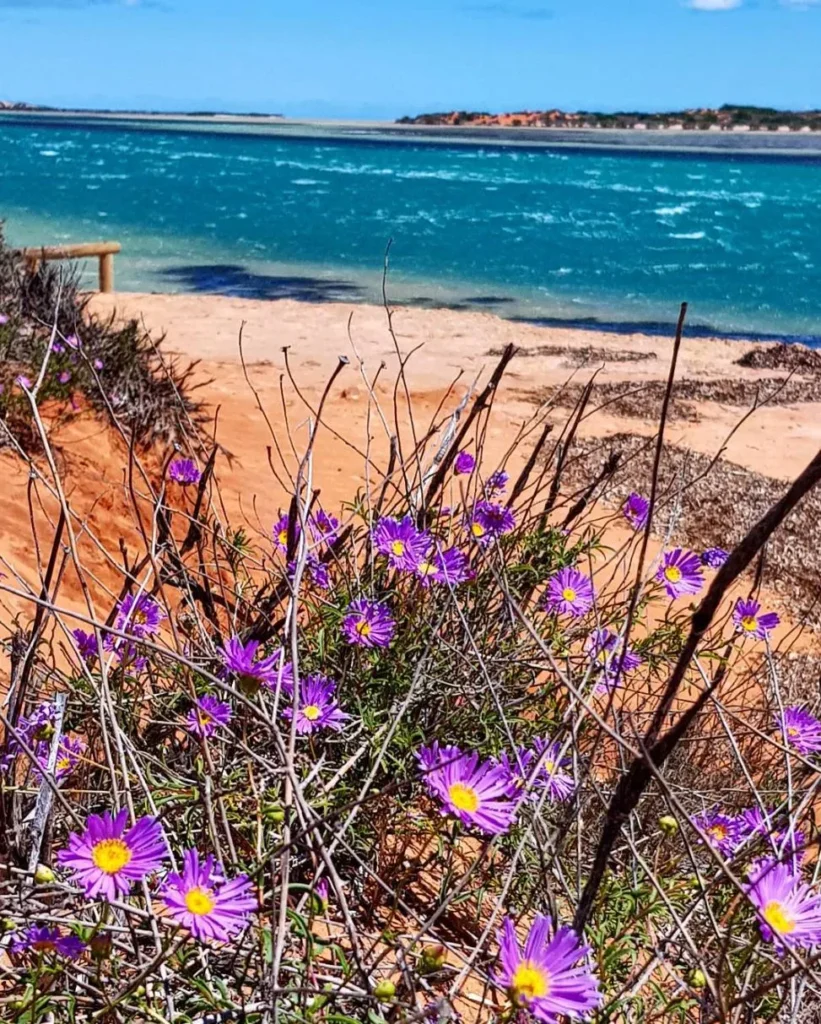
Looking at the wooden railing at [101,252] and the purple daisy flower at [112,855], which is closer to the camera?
the purple daisy flower at [112,855]

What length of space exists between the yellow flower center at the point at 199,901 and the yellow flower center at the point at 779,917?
0.64m

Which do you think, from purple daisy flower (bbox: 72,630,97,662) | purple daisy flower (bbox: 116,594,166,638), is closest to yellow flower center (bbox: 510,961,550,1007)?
purple daisy flower (bbox: 116,594,166,638)

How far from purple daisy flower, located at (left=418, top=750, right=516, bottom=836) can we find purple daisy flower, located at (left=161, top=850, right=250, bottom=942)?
0.24 m

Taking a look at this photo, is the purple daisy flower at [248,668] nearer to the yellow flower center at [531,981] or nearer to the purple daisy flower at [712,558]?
the yellow flower center at [531,981]

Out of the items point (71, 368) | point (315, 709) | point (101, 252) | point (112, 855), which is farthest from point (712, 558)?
point (101, 252)

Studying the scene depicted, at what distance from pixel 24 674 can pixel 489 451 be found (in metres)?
6.59

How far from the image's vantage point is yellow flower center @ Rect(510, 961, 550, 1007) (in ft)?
3.35

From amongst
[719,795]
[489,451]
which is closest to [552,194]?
[489,451]

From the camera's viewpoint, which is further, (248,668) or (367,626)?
(367,626)

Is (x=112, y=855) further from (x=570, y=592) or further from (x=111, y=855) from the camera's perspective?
(x=570, y=592)

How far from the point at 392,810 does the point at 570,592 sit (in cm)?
57

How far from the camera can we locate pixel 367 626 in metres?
1.90

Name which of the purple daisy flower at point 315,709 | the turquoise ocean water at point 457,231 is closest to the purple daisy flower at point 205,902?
the purple daisy flower at point 315,709

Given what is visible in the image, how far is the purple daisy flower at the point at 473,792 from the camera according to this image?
1.21m
